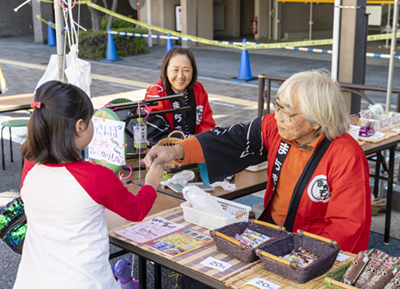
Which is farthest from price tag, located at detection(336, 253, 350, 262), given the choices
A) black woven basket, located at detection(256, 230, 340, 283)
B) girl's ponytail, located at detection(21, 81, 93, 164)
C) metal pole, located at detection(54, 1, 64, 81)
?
metal pole, located at detection(54, 1, 64, 81)

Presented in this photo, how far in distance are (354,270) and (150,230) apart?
975 mm

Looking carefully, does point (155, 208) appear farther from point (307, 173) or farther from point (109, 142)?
point (307, 173)

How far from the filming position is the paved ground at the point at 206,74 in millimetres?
7910

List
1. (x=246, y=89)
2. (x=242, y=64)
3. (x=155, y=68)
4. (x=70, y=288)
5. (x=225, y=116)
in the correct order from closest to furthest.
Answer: (x=70, y=288), (x=225, y=116), (x=246, y=89), (x=242, y=64), (x=155, y=68)

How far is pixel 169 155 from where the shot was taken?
2.70m

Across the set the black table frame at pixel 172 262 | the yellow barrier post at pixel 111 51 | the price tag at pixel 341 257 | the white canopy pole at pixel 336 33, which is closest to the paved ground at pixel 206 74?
the yellow barrier post at pixel 111 51

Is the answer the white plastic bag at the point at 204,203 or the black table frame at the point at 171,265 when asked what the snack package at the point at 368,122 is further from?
the black table frame at the point at 171,265

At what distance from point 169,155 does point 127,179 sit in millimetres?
552

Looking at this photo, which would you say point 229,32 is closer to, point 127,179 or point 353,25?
point 353,25

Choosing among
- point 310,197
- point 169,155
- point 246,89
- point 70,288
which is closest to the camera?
point 70,288

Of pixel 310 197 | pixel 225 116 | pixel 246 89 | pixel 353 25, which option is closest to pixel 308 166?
pixel 310 197

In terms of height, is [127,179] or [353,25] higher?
[353,25]

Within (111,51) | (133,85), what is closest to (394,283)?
(133,85)

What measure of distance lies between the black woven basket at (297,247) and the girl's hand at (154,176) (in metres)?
0.62
